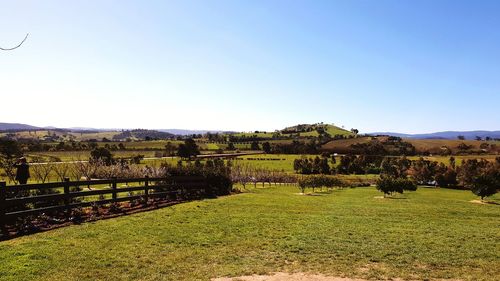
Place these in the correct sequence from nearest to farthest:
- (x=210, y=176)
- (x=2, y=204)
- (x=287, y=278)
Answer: (x=287, y=278) → (x=2, y=204) → (x=210, y=176)

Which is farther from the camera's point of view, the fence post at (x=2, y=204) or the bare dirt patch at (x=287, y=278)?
the fence post at (x=2, y=204)

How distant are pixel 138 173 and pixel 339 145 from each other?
132522 millimetres

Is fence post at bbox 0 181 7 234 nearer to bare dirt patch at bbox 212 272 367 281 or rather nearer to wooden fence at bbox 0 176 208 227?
wooden fence at bbox 0 176 208 227

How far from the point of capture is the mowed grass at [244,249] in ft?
31.8

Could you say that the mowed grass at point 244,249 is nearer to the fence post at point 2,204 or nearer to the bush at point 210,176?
the fence post at point 2,204

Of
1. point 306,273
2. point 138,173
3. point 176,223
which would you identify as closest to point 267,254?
point 306,273

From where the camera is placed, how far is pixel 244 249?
1203 cm

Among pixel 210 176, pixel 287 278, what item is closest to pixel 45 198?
pixel 287 278

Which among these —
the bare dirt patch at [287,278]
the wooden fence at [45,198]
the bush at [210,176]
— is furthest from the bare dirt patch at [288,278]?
the bush at [210,176]

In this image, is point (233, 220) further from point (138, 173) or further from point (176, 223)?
point (138, 173)

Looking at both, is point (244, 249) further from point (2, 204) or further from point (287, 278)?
point (2, 204)

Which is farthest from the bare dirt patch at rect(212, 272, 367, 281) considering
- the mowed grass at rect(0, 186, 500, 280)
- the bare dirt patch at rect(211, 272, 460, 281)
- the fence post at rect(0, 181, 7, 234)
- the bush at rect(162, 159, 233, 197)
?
the bush at rect(162, 159, 233, 197)

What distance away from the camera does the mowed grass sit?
970 centimetres

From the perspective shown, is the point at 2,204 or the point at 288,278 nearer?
the point at 288,278
